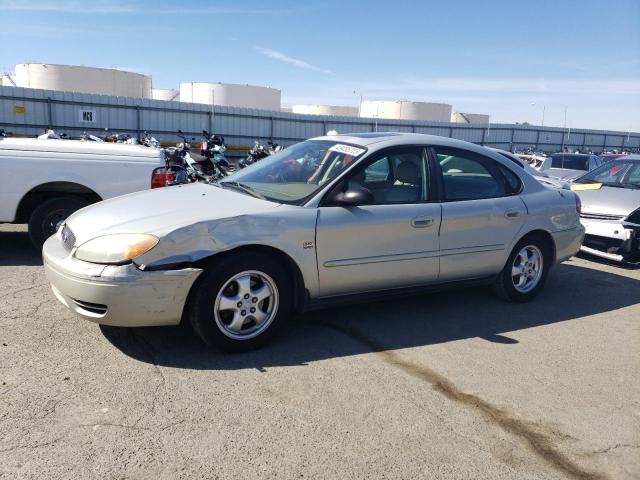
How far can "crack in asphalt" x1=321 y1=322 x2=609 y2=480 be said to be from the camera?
9.32 feet

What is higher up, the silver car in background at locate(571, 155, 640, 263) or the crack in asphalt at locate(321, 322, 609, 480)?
the silver car in background at locate(571, 155, 640, 263)

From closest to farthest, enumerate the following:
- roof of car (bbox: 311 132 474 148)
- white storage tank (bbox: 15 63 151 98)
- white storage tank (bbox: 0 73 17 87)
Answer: roof of car (bbox: 311 132 474 148) → white storage tank (bbox: 15 63 151 98) → white storage tank (bbox: 0 73 17 87)

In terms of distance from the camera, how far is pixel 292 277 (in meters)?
4.10

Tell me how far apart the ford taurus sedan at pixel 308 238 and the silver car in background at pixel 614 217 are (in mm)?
2203

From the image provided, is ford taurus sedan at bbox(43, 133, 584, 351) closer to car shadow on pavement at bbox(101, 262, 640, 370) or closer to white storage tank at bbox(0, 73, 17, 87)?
car shadow on pavement at bbox(101, 262, 640, 370)

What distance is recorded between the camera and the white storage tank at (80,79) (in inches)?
1590

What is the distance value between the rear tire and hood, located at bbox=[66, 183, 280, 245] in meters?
2.54

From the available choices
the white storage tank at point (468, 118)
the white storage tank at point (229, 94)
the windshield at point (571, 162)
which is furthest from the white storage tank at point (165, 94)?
the windshield at point (571, 162)

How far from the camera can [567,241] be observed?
5691 mm

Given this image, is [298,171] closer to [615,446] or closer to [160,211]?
[160,211]

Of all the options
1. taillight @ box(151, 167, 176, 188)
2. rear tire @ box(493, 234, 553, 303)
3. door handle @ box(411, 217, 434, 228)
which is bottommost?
rear tire @ box(493, 234, 553, 303)

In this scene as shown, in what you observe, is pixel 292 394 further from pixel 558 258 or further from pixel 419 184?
pixel 558 258

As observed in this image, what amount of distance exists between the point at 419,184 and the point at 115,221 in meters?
2.49

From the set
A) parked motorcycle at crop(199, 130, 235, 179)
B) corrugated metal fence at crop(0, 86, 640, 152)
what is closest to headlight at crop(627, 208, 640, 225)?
parked motorcycle at crop(199, 130, 235, 179)
